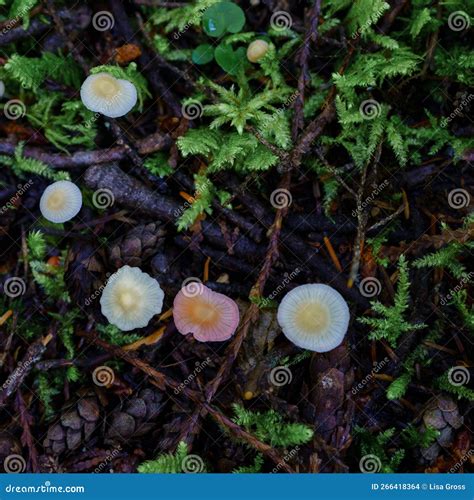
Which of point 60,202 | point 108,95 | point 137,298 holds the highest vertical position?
point 108,95

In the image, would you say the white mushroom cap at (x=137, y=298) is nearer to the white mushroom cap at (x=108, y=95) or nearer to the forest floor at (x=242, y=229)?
the forest floor at (x=242, y=229)

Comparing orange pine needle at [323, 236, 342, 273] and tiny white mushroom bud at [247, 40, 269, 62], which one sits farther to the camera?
tiny white mushroom bud at [247, 40, 269, 62]

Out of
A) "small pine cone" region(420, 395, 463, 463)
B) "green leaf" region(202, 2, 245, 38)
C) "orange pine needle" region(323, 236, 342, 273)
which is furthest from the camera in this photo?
"green leaf" region(202, 2, 245, 38)

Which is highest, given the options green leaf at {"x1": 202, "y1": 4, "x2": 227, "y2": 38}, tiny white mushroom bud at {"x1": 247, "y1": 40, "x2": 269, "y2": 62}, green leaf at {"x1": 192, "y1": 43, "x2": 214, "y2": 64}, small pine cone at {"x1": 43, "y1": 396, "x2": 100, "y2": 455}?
green leaf at {"x1": 202, "y1": 4, "x2": 227, "y2": 38}

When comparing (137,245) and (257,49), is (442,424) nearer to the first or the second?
(137,245)

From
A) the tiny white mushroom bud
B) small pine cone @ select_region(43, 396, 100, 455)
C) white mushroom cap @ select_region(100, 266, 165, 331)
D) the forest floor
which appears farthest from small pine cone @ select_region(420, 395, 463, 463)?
the tiny white mushroom bud

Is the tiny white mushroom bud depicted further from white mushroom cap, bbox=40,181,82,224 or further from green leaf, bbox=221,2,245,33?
white mushroom cap, bbox=40,181,82,224

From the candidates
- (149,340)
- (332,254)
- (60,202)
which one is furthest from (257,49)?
(149,340)
